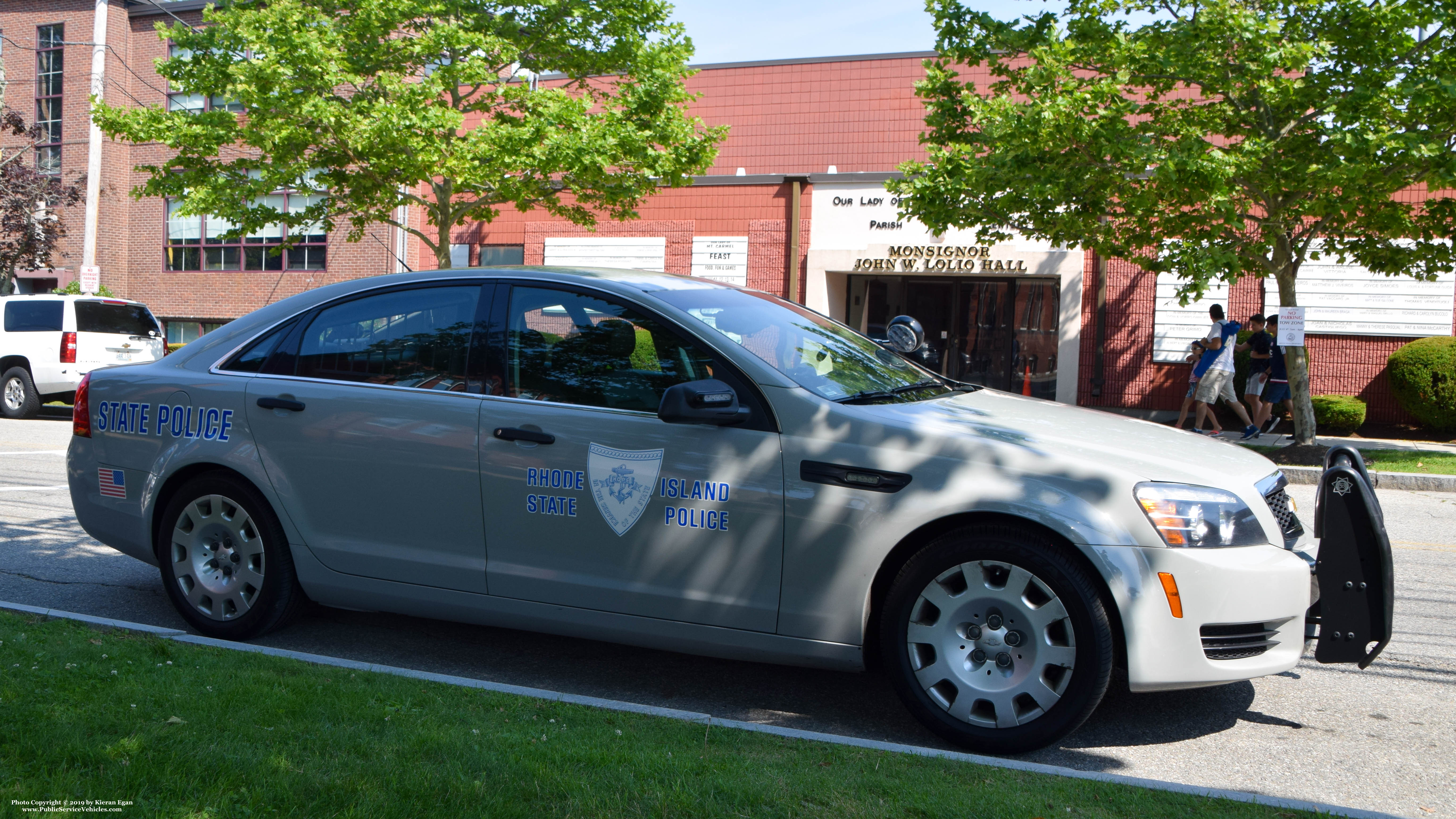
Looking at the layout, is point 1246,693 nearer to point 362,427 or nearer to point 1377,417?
point 362,427

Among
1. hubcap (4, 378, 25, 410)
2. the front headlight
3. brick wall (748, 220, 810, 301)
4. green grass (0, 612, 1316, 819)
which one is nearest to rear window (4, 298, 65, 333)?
hubcap (4, 378, 25, 410)

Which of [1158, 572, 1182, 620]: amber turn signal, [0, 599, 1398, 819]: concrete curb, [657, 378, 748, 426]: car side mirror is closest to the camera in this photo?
[0, 599, 1398, 819]: concrete curb

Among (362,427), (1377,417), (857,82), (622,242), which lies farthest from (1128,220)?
(362,427)

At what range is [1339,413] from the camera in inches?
663

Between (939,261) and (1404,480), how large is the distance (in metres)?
10.0

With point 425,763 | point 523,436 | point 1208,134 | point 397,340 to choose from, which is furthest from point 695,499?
point 1208,134

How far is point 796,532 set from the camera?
385 centimetres

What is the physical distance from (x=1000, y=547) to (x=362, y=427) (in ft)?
8.44

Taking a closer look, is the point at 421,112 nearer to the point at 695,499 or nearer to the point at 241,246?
the point at 695,499

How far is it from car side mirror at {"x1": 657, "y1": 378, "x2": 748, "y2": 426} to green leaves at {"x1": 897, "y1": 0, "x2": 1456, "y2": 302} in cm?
943

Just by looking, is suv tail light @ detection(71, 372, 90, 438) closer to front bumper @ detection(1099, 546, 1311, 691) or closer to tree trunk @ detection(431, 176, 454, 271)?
front bumper @ detection(1099, 546, 1311, 691)

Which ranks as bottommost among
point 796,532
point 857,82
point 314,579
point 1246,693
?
point 1246,693

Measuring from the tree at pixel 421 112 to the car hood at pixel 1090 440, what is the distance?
12884 mm

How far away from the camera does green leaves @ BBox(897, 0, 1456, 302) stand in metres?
11.4
